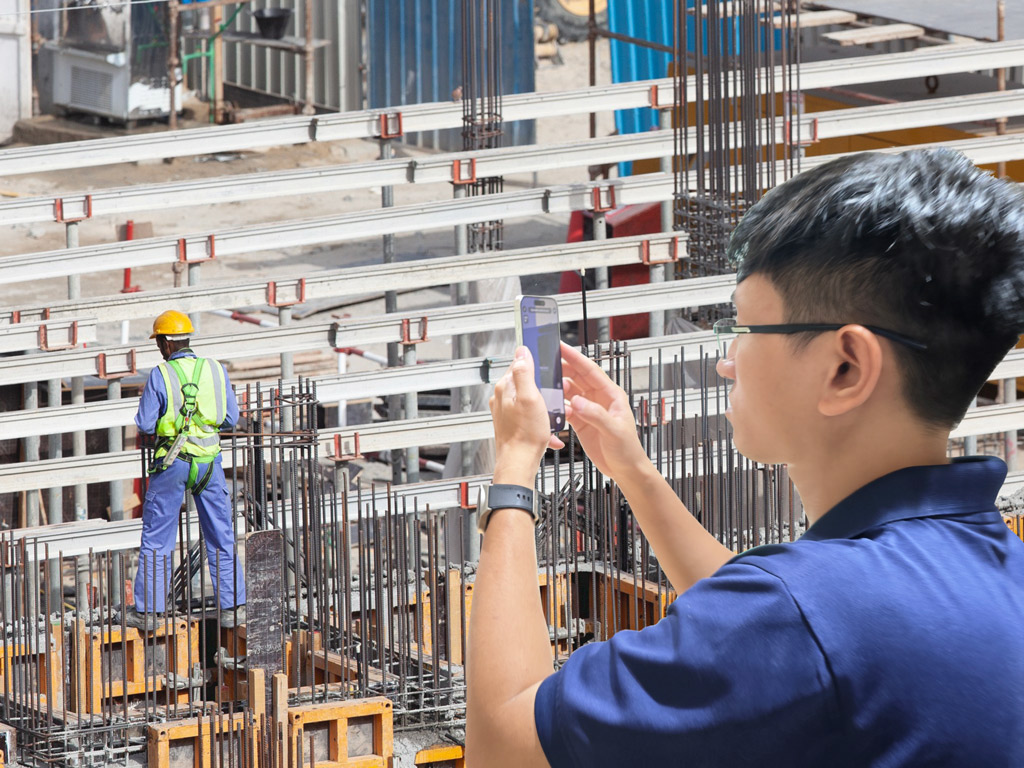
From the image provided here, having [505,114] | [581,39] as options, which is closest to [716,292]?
[505,114]

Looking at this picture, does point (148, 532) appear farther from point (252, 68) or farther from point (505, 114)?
point (252, 68)

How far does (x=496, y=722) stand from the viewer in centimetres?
143

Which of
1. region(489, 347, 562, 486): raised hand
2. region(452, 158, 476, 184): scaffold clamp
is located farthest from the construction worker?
region(489, 347, 562, 486): raised hand

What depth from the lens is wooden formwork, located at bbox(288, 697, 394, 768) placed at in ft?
19.1

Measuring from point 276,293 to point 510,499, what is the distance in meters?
9.22

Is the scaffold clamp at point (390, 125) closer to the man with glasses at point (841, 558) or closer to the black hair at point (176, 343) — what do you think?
the black hair at point (176, 343)

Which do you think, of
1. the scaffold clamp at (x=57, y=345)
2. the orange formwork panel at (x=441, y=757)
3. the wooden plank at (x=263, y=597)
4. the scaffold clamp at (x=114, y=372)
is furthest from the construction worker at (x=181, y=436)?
the orange formwork panel at (x=441, y=757)

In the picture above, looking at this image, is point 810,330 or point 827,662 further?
point 810,330

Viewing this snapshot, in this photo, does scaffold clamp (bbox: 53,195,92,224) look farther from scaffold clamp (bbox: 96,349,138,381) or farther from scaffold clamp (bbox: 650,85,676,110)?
scaffold clamp (bbox: 650,85,676,110)

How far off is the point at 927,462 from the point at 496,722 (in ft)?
1.65

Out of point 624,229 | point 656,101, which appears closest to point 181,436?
point 656,101

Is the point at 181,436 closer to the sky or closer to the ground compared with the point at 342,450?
closer to the sky

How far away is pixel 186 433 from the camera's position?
8.72 m

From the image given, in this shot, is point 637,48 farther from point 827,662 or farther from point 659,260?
point 827,662
